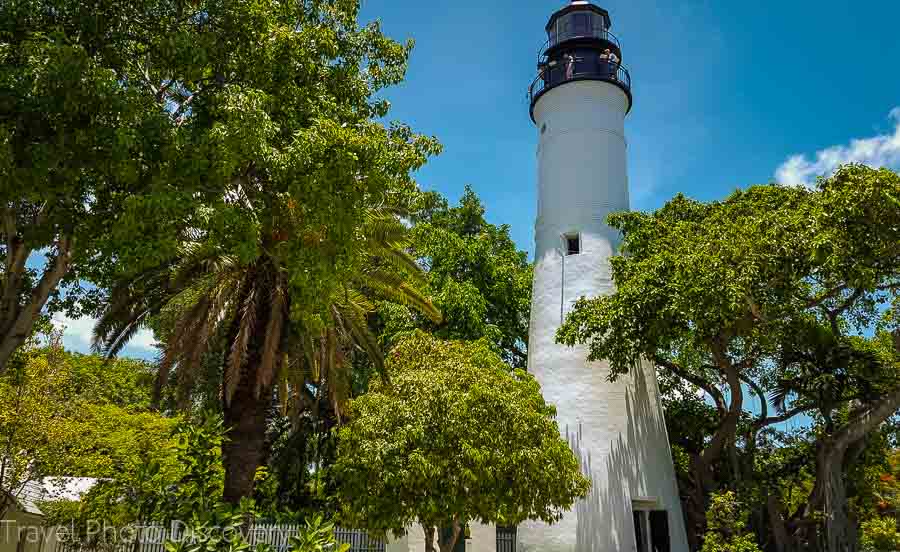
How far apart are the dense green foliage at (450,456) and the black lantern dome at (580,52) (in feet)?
34.7

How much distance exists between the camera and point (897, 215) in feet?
41.8

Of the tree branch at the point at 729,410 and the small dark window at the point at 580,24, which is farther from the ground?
the small dark window at the point at 580,24

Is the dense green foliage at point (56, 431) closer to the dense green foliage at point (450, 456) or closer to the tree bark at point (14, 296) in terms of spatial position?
the tree bark at point (14, 296)

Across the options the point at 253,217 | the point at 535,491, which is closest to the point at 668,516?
the point at 535,491

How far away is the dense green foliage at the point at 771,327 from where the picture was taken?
13414 millimetres

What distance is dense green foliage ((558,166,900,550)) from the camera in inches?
528

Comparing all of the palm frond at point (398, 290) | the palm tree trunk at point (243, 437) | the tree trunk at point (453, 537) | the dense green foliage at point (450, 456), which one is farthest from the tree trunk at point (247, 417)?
the tree trunk at point (453, 537)

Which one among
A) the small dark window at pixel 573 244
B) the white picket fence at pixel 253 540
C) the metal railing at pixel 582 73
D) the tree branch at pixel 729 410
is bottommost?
the white picket fence at pixel 253 540

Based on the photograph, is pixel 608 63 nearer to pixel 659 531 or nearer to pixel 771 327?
pixel 771 327

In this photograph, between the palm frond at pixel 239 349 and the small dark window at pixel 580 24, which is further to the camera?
the small dark window at pixel 580 24

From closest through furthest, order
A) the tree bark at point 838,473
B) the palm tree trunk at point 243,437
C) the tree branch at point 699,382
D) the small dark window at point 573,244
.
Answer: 1. the palm tree trunk at point 243,437
2. the tree bark at point 838,473
3. the small dark window at point 573,244
4. the tree branch at point 699,382

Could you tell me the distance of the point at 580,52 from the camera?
1984 cm

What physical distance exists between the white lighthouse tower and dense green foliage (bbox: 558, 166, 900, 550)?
1.02 m

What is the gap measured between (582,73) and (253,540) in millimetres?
15665
